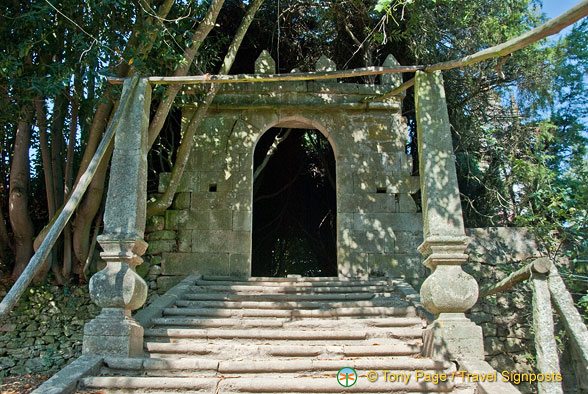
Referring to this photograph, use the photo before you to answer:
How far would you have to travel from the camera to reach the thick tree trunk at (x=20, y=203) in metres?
7.28

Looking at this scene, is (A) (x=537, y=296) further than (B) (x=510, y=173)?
No

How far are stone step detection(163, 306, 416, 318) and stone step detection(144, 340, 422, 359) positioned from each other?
0.89 m

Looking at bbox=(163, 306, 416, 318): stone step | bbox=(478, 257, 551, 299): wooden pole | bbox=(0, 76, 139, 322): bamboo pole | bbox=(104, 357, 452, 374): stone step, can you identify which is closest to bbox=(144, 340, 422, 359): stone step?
bbox=(104, 357, 452, 374): stone step

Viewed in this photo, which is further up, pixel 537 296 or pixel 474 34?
pixel 474 34

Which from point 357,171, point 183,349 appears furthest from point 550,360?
point 357,171

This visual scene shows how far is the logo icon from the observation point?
13.6 feet

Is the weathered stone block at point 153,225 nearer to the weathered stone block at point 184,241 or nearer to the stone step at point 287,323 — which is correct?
the weathered stone block at point 184,241

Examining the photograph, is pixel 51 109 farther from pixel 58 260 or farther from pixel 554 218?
pixel 554 218

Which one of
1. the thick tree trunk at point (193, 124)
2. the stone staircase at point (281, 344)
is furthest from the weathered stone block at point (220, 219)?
the stone staircase at point (281, 344)

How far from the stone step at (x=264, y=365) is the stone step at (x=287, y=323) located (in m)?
0.99

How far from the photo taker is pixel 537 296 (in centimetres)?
414

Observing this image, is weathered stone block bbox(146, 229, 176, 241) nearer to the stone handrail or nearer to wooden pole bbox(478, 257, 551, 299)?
wooden pole bbox(478, 257, 551, 299)

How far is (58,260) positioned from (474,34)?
28.3 feet

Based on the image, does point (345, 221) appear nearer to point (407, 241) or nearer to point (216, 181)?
point (407, 241)
